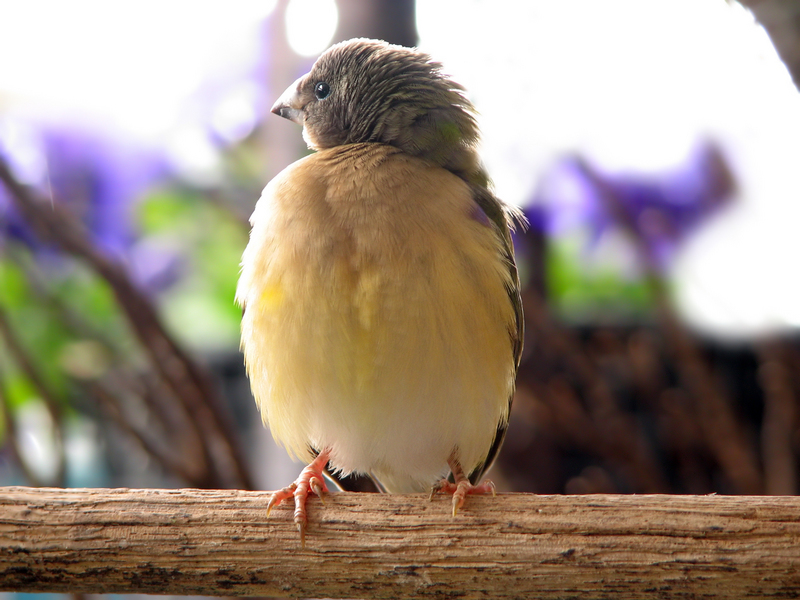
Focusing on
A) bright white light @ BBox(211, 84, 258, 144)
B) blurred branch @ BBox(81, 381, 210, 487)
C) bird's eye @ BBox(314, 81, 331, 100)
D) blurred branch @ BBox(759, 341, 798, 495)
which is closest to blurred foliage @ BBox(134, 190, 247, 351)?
bright white light @ BBox(211, 84, 258, 144)

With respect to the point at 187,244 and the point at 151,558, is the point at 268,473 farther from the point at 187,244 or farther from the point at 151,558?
the point at 151,558

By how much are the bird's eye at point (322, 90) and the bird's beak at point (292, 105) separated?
0.08m

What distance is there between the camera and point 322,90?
2.34 m

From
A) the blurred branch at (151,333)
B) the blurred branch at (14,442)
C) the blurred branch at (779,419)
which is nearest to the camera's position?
the blurred branch at (151,333)

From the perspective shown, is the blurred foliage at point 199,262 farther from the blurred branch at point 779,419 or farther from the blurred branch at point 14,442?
the blurred branch at point 779,419

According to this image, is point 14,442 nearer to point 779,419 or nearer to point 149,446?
point 149,446

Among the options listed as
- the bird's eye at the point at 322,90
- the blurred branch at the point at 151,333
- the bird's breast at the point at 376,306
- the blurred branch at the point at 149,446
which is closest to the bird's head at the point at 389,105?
the bird's eye at the point at 322,90

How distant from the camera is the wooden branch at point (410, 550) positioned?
1510 mm

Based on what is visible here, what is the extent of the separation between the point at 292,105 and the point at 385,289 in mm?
919

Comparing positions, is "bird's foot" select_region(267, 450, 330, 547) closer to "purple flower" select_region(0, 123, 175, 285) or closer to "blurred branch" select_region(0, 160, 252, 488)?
"blurred branch" select_region(0, 160, 252, 488)

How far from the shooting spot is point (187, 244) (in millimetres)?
3930

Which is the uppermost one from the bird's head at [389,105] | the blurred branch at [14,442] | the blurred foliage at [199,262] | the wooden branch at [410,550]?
the bird's head at [389,105]

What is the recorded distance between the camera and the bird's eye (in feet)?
7.62

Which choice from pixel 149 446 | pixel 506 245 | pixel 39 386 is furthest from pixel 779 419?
pixel 39 386
